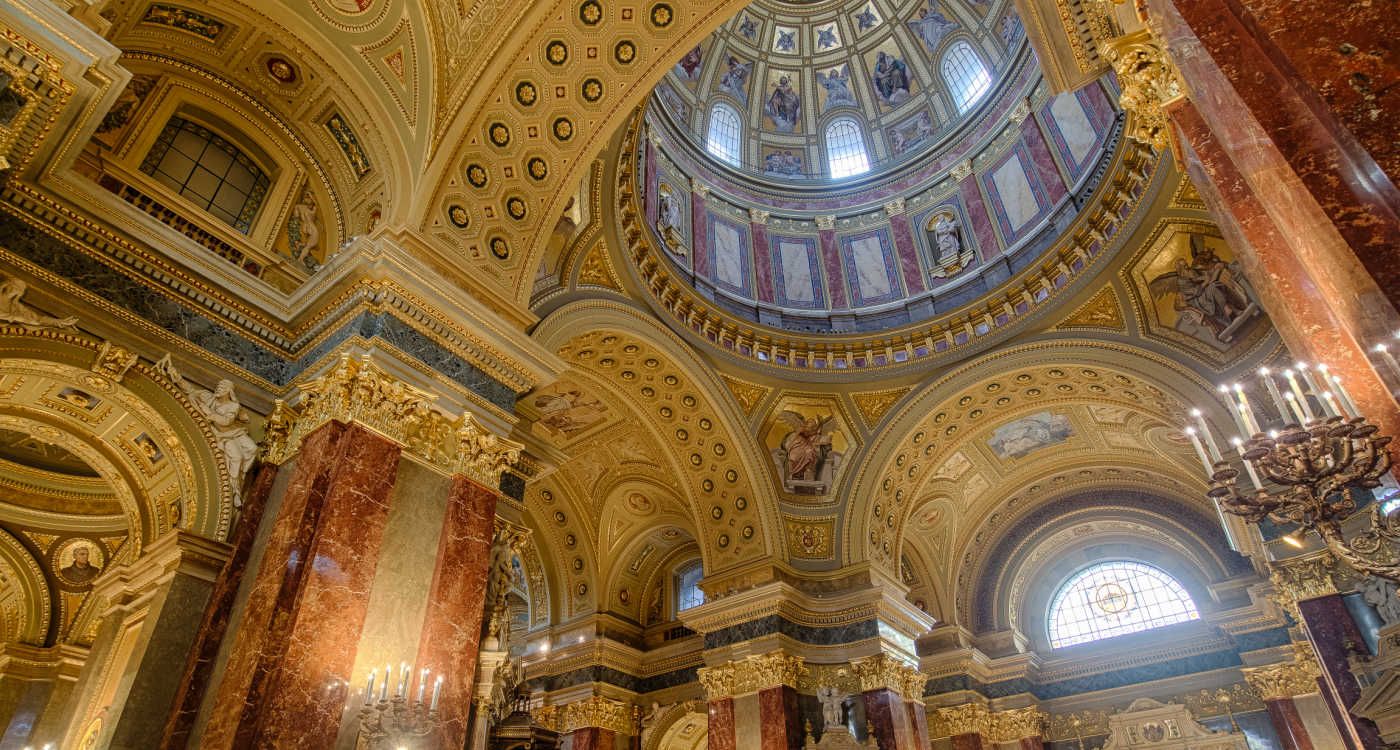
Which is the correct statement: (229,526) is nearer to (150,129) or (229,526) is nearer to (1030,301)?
(150,129)

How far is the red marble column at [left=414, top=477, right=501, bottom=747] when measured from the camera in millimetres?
5973

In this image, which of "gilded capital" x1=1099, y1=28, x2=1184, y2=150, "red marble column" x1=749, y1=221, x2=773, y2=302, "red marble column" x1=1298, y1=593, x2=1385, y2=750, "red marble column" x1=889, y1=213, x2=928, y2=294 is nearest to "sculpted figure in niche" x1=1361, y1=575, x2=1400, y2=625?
"red marble column" x1=1298, y1=593, x2=1385, y2=750

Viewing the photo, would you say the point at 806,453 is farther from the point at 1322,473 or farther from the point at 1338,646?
the point at 1322,473

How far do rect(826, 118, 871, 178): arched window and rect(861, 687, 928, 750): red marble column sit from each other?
1085cm

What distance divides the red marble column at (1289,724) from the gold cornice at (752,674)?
323 inches

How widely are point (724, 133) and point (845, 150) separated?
294 cm

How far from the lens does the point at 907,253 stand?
50.9ft

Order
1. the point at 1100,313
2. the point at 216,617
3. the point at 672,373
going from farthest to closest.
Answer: the point at 672,373
the point at 1100,313
the point at 216,617

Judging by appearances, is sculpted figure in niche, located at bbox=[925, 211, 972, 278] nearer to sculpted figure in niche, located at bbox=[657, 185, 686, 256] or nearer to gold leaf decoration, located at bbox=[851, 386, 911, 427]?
gold leaf decoration, located at bbox=[851, 386, 911, 427]

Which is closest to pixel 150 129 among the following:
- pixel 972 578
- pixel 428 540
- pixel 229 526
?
pixel 229 526

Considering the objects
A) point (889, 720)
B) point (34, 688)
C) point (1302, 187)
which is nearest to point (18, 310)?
point (34, 688)

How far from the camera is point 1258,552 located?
33.3ft

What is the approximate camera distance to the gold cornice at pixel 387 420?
648 centimetres

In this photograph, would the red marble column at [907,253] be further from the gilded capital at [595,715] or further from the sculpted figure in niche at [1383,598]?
the gilded capital at [595,715]
